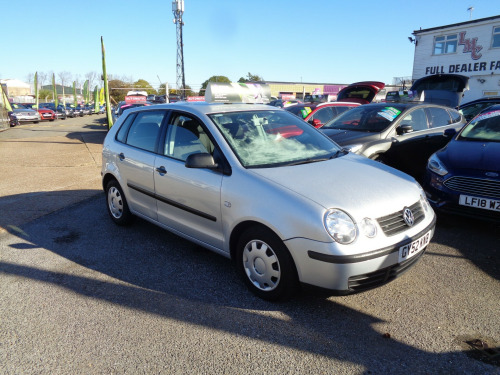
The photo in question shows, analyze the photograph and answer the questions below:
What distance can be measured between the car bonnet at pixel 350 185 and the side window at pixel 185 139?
0.75 meters

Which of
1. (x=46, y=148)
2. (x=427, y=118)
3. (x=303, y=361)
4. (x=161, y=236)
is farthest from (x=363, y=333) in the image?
(x=46, y=148)

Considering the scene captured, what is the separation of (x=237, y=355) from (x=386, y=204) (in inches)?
60.6

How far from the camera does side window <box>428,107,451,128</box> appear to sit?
274 inches

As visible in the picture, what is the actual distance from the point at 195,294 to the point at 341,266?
135cm

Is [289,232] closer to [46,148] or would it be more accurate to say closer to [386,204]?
[386,204]

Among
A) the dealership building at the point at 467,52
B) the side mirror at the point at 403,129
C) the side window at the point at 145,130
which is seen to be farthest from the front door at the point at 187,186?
the dealership building at the point at 467,52

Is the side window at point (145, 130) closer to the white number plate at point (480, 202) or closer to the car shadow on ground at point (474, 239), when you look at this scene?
the car shadow on ground at point (474, 239)

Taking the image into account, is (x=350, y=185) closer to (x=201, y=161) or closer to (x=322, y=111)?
(x=201, y=161)

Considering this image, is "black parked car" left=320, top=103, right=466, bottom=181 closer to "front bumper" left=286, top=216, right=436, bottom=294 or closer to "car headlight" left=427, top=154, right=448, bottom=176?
"car headlight" left=427, top=154, right=448, bottom=176

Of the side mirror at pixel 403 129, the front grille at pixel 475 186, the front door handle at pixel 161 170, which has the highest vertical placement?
the side mirror at pixel 403 129

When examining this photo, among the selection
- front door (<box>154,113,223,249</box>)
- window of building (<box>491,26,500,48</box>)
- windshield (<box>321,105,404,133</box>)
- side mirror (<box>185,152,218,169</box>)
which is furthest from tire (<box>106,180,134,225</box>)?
window of building (<box>491,26,500,48</box>)

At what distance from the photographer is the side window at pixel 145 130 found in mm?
4145

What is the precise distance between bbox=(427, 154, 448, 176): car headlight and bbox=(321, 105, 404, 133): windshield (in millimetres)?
1593

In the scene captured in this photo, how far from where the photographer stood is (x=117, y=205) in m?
4.89
